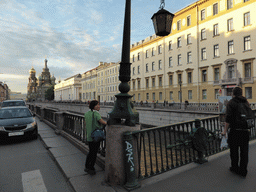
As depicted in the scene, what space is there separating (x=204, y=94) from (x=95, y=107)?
30892 millimetres

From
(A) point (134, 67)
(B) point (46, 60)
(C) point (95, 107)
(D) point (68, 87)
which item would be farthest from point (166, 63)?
(B) point (46, 60)

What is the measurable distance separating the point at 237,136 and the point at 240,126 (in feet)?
0.70

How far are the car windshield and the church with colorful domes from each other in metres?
151

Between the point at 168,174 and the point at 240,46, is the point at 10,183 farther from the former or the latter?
the point at 240,46

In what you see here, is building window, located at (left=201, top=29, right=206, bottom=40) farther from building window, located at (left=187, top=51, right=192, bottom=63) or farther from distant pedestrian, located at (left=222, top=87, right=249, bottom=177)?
distant pedestrian, located at (left=222, top=87, right=249, bottom=177)

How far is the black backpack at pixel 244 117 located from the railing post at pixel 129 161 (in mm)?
2163

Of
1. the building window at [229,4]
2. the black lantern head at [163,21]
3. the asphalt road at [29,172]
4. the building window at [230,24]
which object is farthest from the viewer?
the building window at [230,24]

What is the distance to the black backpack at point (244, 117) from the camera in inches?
138

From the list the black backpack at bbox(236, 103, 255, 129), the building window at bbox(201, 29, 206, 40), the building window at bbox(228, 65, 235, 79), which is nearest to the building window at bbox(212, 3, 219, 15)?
the building window at bbox(201, 29, 206, 40)

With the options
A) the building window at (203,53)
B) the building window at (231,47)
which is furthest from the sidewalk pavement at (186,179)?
the building window at (203,53)

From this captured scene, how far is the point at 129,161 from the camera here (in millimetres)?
3258

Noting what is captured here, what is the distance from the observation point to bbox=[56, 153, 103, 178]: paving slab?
405 cm

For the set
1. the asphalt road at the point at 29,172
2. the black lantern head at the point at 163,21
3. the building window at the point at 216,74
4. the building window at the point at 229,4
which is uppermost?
the building window at the point at 229,4

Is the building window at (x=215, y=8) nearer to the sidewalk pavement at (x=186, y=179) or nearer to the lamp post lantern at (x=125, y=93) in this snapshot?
the sidewalk pavement at (x=186, y=179)
